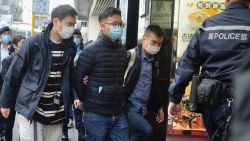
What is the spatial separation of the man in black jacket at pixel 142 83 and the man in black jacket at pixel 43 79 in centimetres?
96

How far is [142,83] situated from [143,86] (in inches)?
1.5

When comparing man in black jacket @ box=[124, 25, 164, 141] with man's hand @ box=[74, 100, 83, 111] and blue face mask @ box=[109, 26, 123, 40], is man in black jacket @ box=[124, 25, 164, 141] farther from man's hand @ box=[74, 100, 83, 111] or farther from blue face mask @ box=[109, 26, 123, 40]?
man's hand @ box=[74, 100, 83, 111]

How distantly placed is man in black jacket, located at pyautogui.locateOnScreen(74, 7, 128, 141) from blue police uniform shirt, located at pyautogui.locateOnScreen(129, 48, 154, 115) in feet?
1.71

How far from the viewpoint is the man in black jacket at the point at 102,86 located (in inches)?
172

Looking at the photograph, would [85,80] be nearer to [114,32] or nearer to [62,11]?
[114,32]

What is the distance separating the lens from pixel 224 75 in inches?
126

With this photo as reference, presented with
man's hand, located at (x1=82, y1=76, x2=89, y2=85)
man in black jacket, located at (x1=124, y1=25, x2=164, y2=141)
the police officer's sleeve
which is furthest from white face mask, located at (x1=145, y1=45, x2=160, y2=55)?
the police officer's sleeve

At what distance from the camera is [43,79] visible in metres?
4.09

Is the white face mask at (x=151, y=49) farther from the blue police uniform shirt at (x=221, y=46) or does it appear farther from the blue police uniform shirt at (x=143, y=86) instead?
the blue police uniform shirt at (x=221, y=46)

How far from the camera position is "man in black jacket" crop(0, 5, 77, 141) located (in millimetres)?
4078

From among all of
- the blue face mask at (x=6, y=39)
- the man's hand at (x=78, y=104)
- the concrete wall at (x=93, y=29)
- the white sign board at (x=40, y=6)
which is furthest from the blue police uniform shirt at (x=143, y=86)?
the concrete wall at (x=93, y=29)

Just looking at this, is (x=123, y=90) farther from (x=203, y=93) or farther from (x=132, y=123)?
(x=203, y=93)

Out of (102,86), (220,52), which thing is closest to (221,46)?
(220,52)

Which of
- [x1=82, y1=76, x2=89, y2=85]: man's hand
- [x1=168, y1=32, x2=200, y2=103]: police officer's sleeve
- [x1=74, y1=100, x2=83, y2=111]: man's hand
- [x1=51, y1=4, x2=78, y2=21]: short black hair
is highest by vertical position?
[x1=51, y1=4, x2=78, y2=21]: short black hair
